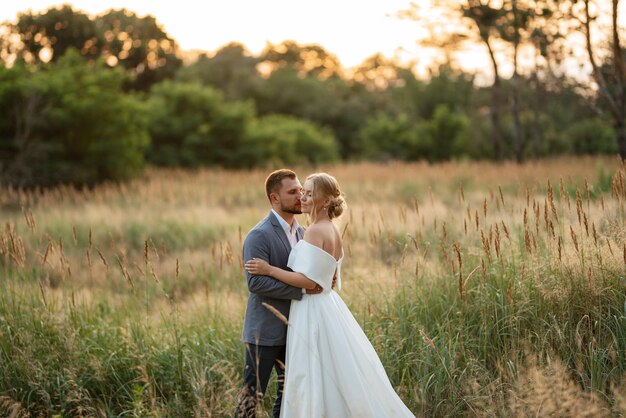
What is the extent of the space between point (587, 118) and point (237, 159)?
47.3 ft

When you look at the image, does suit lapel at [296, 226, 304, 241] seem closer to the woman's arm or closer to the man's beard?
the man's beard

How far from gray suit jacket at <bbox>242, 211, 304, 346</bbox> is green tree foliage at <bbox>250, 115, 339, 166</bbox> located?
852 inches

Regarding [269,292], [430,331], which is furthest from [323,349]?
[430,331]

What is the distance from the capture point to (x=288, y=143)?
98.6 ft

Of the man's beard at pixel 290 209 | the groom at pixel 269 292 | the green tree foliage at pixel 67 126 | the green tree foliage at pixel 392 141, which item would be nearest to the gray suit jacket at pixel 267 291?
the groom at pixel 269 292

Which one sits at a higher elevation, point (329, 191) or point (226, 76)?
point (226, 76)

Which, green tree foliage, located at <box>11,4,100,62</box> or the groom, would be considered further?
green tree foliage, located at <box>11,4,100,62</box>

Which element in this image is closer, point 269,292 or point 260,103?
point 269,292

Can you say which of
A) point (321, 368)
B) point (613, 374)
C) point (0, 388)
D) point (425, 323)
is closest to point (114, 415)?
point (0, 388)

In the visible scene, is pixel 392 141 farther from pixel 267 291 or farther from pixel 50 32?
pixel 267 291

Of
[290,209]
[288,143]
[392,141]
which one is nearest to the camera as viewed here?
[290,209]

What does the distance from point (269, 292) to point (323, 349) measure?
1.50 feet

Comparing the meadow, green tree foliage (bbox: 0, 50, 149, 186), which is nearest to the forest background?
green tree foliage (bbox: 0, 50, 149, 186)

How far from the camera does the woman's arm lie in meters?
3.90
